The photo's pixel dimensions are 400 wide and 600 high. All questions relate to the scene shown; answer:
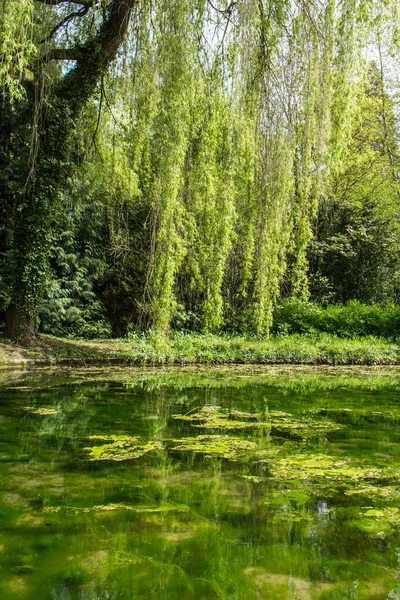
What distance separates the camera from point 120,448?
321 centimetres

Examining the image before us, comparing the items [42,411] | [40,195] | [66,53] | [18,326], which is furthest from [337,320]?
[42,411]

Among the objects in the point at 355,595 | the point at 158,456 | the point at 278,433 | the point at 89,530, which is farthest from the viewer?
the point at 278,433

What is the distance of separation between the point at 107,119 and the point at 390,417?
5.72m

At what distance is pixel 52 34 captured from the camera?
7.22 m

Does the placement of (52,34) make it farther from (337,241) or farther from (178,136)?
(337,241)

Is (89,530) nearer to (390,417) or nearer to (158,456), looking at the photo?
(158,456)

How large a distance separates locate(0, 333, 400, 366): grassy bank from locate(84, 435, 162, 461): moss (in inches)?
187

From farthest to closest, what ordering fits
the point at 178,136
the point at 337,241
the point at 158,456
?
the point at 337,241, the point at 178,136, the point at 158,456

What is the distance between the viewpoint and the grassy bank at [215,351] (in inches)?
339

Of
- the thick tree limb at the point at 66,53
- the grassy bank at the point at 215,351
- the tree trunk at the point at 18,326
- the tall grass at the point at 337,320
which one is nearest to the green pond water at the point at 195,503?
the grassy bank at the point at 215,351

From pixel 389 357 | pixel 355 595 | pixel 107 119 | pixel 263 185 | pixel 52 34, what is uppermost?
pixel 52 34

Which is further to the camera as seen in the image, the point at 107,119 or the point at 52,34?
the point at 107,119

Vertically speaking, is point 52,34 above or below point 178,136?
above


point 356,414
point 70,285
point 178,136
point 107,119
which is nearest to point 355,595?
point 356,414
